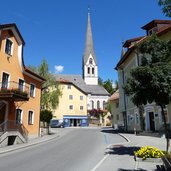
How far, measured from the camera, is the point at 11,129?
20.6 m

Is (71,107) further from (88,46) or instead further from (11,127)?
(11,127)

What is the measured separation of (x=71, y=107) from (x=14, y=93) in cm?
4525

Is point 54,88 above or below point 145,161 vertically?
above

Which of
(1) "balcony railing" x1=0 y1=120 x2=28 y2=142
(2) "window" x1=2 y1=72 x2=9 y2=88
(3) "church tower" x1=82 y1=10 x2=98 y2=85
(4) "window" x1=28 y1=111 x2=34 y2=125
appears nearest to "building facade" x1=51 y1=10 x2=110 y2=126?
(3) "church tower" x1=82 y1=10 x2=98 y2=85

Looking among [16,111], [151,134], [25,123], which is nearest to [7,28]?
[16,111]

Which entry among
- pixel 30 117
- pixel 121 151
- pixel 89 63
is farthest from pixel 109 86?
pixel 121 151

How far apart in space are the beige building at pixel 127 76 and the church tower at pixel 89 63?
4912 cm

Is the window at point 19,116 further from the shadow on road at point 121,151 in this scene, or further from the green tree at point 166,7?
the green tree at point 166,7

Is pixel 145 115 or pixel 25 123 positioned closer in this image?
pixel 25 123

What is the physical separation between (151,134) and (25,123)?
13706 mm

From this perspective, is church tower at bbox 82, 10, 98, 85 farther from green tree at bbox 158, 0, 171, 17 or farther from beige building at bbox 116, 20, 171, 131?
green tree at bbox 158, 0, 171, 17

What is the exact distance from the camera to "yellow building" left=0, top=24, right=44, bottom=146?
20169mm

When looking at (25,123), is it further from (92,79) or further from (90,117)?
(92,79)

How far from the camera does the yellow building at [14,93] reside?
20.2 metres
